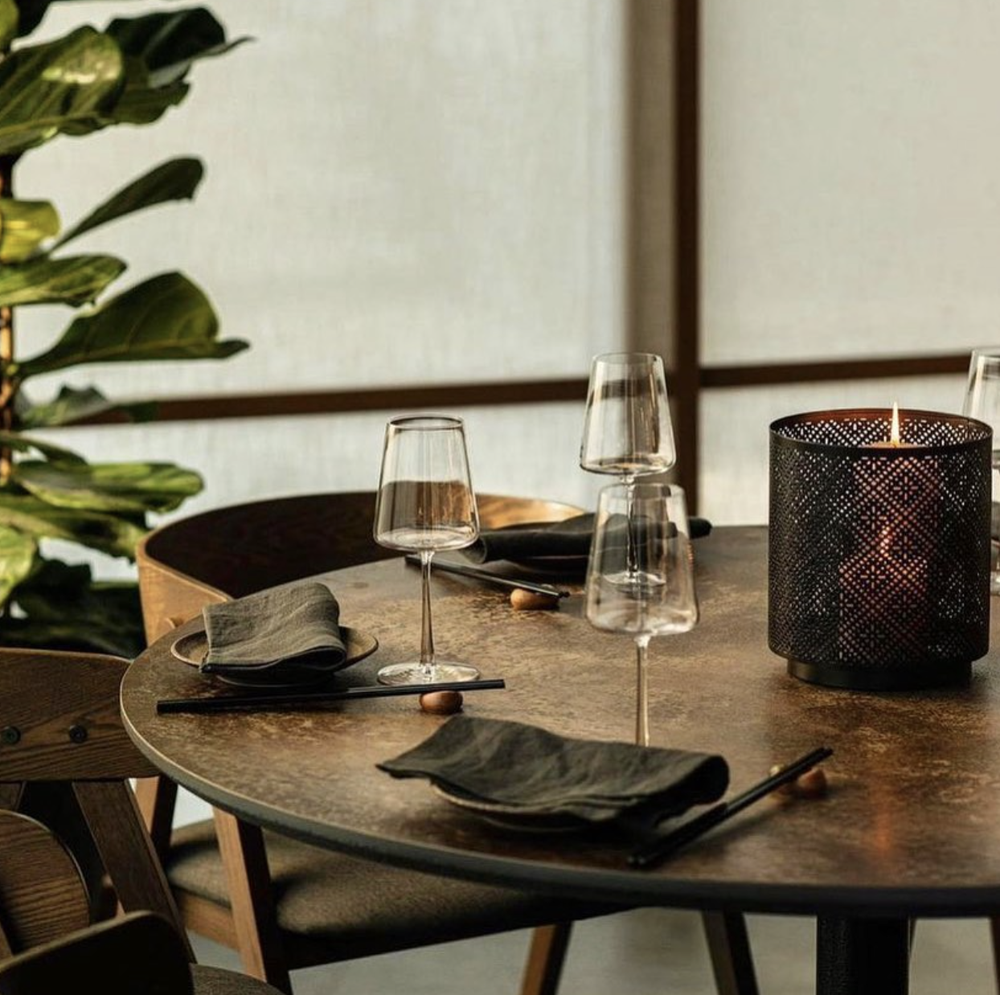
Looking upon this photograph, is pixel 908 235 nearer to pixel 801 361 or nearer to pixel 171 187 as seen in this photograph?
pixel 801 361

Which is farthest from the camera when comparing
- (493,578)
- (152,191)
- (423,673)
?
(152,191)

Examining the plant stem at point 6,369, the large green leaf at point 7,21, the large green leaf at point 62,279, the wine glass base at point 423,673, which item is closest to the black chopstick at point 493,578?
the wine glass base at point 423,673

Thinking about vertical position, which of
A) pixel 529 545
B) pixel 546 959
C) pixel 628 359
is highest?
pixel 628 359

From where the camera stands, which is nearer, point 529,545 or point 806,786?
point 806,786

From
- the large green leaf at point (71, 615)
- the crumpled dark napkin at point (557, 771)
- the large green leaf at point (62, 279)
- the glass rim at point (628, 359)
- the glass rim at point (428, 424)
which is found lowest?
the large green leaf at point (71, 615)

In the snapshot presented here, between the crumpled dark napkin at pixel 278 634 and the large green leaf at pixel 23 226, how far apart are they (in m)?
1.17

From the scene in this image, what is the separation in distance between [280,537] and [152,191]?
0.59 metres

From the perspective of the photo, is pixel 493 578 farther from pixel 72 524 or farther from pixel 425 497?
pixel 72 524

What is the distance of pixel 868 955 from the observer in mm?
1699

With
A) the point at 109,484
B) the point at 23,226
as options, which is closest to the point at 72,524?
A: the point at 109,484

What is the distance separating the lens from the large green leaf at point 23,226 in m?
2.77

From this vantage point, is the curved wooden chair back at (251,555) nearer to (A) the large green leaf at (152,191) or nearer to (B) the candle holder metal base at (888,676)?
(A) the large green leaf at (152,191)

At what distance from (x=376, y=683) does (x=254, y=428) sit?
81.8 inches

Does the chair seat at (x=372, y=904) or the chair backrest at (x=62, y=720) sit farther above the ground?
the chair backrest at (x=62, y=720)
